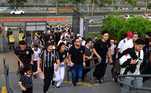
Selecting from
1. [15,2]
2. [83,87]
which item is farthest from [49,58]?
[15,2]

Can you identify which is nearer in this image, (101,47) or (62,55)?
(62,55)

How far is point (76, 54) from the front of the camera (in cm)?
1449

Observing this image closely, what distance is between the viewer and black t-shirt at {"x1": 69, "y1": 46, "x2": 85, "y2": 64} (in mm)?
14453

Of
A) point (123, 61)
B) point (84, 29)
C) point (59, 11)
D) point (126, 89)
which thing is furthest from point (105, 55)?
point (59, 11)

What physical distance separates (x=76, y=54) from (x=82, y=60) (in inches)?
14.5

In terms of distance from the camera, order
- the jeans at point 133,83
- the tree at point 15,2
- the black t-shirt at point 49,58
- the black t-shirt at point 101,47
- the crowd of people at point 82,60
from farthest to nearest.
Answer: the tree at point 15,2 → the black t-shirt at point 101,47 → the black t-shirt at point 49,58 → the crowd of people at point 82,60 → the jeans at point 133,83

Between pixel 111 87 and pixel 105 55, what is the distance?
994 mm

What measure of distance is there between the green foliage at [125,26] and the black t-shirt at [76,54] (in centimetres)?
915

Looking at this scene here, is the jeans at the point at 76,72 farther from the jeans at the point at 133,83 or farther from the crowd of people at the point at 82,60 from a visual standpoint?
the jeans at the point at 133,83

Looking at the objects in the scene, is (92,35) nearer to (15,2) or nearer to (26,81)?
(26,81)

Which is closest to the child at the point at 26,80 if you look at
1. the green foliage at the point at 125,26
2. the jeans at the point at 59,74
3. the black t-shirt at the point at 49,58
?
the black t-shirt at the point at 49,58

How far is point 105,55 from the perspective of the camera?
49.6 feet

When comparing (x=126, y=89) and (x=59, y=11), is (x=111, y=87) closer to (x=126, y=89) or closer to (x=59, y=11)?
(x=126, y=89)

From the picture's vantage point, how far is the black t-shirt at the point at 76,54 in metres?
14.5
